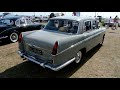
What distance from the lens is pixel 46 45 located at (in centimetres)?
391

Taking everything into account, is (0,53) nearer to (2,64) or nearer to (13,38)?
(2,64)

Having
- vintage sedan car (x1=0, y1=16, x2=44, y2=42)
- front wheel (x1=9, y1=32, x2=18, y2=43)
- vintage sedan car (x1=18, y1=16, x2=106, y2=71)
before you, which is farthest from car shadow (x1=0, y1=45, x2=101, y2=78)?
front wheel (x1=9, y1=32, x2=18, y2=43)

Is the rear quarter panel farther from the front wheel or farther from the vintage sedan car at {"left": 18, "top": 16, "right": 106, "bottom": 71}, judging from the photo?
the front wheel

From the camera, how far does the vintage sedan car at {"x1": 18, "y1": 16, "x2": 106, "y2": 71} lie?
3852mm

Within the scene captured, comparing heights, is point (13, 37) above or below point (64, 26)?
below

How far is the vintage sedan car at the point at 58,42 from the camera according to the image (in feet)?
12.6

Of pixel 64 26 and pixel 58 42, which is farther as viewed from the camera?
pixel 64 26

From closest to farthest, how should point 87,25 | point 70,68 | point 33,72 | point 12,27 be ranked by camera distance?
1. point 33,72
2. point 70,68
3. point 87,25
4. point 12,27

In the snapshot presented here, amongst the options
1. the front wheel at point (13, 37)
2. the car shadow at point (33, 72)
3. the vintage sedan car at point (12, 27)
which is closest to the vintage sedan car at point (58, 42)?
the car shadow at point (33, 72)

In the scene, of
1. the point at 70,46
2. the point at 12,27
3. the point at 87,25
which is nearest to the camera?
the point at 70,46

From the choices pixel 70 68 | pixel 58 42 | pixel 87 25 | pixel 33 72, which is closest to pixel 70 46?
pixel 58 42

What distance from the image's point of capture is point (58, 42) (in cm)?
378

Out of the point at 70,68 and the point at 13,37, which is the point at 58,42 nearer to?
the point at 70,68

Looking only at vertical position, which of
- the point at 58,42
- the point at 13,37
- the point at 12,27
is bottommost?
the point at 13,37
